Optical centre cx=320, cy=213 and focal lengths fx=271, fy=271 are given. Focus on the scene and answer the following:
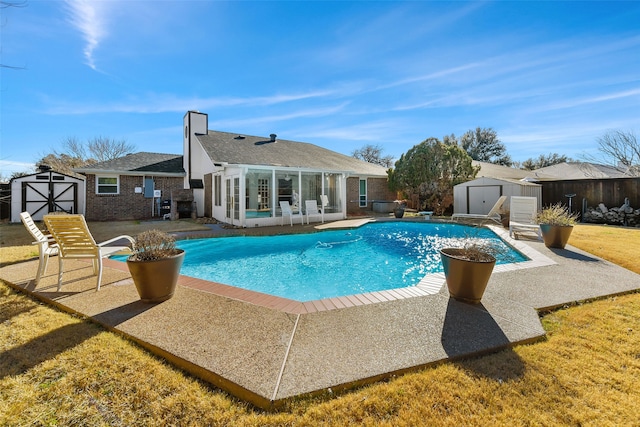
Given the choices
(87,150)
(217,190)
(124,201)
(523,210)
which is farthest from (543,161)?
(87,150)

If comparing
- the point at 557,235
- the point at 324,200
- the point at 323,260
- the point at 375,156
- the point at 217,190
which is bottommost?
the point at 323,260

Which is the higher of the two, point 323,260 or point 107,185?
point 107,185

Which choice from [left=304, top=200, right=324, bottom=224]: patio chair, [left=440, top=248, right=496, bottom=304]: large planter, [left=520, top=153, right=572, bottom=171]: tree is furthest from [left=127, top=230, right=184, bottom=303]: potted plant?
[left=520, top=153, right=572, bottom=171]: tree

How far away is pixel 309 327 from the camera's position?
116 inches

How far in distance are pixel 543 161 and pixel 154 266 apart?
47.3 metres

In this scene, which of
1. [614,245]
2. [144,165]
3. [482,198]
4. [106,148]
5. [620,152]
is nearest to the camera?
[614,245]

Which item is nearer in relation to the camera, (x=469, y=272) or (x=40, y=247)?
(x=469, y=272)

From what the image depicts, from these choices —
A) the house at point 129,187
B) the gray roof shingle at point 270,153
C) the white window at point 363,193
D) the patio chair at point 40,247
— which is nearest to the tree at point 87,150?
the house at point 129,187

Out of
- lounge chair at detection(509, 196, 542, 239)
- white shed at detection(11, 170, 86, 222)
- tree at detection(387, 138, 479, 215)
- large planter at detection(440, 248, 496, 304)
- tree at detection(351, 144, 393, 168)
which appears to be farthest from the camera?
tree at detection(351, 144, 393, 168)

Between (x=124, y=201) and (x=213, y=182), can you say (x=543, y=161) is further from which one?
(x=124, y=201)

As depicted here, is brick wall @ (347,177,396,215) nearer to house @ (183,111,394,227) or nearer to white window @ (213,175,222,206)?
house @ (183,111,394,227)

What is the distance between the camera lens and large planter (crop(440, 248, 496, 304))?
3.46m

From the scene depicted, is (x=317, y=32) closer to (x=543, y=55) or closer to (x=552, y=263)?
(x=543, y=55)

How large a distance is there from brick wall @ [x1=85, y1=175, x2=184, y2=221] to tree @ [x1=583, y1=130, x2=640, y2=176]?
98.2ft
